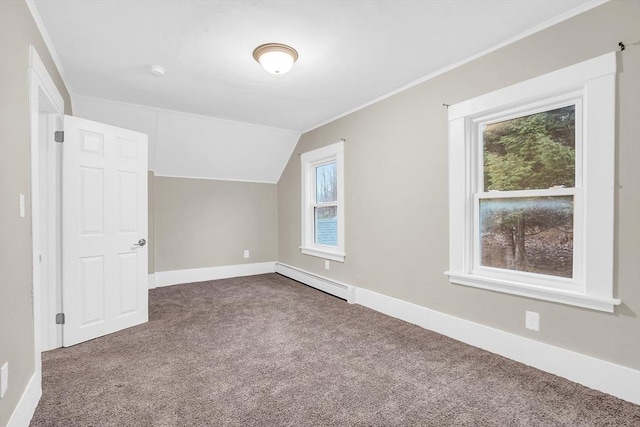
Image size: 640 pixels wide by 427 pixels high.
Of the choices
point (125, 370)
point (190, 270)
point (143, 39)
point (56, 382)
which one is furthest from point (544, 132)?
point (190, 270)

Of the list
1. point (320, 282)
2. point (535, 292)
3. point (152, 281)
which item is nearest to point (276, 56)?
point (535, 292)

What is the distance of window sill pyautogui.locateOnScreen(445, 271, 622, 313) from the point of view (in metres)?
1.91

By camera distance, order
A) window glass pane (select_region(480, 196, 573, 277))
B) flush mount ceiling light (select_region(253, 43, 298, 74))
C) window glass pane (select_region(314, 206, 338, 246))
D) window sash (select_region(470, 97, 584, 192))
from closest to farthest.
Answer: window sash (select_region(470, 97, 584, 192))
window glass pane (select_region(480, 196, 573, 277))
flush mount ceiling light (select_region(253, 43, 298, 74))
window glass pane (select_region(314, 206, 338, 246))

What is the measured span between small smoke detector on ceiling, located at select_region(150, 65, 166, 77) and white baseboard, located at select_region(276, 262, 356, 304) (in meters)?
2.95

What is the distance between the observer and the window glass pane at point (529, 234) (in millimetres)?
2201

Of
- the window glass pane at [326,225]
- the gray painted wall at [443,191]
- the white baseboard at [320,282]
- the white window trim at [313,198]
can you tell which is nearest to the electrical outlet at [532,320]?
the gray painted wall at [443,191]

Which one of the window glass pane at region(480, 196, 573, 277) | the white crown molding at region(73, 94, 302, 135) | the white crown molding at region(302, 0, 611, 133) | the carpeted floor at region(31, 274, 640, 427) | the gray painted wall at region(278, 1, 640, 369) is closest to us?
the carpeted floor at region(31, 274, 640, 427)

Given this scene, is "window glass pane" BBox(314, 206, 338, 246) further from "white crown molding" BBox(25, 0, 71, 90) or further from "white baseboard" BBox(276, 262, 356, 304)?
"white crown molding" BBox(25, 0, 71, 90)

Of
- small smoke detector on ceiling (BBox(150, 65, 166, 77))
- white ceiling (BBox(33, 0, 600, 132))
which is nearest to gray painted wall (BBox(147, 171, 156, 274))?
white ceiling (BBox(33, 0, 600, 132))

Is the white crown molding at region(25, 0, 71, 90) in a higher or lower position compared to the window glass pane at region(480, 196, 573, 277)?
higher

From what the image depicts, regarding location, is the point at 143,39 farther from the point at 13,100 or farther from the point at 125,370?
the point at 125,370

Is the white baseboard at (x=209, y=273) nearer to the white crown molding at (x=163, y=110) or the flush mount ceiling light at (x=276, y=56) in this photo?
the white crown molding at (x=163, y=110)

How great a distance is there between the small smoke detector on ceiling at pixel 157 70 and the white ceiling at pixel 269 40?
67mm

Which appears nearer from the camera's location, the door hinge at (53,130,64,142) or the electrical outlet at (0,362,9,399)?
the electrical outlet at (0,362,9,399)
